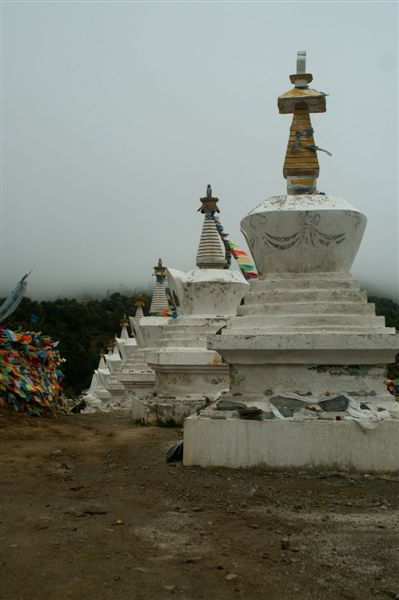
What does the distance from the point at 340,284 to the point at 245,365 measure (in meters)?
1.32

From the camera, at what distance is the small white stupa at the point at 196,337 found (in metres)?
10.5

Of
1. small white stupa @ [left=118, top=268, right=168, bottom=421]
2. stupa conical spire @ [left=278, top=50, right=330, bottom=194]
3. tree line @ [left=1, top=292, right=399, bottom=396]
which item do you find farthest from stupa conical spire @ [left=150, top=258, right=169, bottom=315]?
tree line @ [left=1, top=292, right=399, bottom=396]

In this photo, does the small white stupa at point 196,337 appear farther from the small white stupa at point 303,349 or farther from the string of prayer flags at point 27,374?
the small white stupa at point 303,349

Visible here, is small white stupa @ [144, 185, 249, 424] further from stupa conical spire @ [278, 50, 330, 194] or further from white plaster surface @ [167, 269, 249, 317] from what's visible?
stupa conical spire @ [278, 50, 330, 194]

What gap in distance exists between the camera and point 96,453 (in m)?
7.11

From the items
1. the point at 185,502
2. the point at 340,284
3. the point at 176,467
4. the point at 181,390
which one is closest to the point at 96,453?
the point at 176,467

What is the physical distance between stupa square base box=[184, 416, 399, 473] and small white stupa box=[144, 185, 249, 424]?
4559 mm

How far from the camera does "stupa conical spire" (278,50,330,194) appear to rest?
7297mm

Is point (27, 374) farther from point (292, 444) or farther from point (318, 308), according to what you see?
point (292, 444)

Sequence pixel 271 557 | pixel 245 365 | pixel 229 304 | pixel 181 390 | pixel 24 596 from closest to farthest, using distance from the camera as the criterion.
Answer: pixel 24 596 → pixel 271 557 → pixel 245 365 → pixel 181 390 → pixel 229 304

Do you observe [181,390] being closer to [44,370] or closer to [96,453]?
[44,370]

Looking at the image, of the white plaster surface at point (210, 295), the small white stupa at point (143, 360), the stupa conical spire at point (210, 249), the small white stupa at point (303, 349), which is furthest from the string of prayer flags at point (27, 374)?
the small white stupa at point (303, 349)

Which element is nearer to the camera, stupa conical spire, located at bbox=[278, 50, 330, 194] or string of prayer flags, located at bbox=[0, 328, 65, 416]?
stupa conical spire, located at bbox=[278, 50, 330, 194]

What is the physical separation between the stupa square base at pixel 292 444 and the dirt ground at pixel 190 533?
14cm
